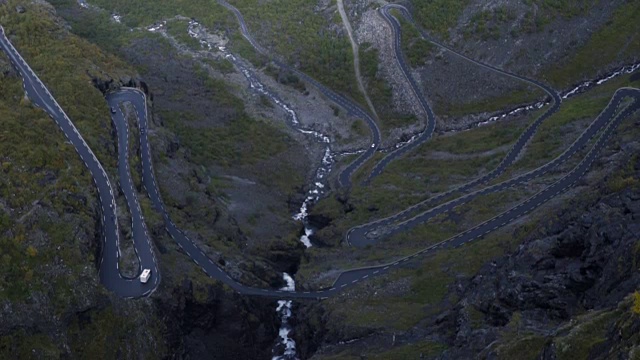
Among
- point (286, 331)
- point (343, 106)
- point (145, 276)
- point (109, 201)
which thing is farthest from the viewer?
point (343, 106)

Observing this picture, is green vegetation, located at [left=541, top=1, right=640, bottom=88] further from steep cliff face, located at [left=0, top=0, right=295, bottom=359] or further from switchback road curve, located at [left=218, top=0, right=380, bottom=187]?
steep cliff face, located at [left=0, top=0, right=295, bottom=359]

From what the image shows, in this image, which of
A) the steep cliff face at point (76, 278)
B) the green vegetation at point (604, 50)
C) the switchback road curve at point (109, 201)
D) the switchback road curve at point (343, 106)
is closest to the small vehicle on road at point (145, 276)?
the switchback road curve at point (109, 201)

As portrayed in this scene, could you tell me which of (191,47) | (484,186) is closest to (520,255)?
(484,186)

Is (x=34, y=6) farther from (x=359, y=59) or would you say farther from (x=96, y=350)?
(x=96, y=350)

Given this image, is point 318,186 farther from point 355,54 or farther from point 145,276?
point 145,276

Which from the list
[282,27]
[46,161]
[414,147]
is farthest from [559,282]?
[282,27]

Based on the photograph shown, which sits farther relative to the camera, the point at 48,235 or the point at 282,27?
the point at 282,27

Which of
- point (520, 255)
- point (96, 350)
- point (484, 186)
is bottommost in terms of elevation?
point (96, 350)

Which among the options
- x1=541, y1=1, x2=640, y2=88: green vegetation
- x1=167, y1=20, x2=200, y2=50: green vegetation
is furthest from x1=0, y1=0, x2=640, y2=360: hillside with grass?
x1=167, y1=20, x2=200, y2=50: green vegetation
